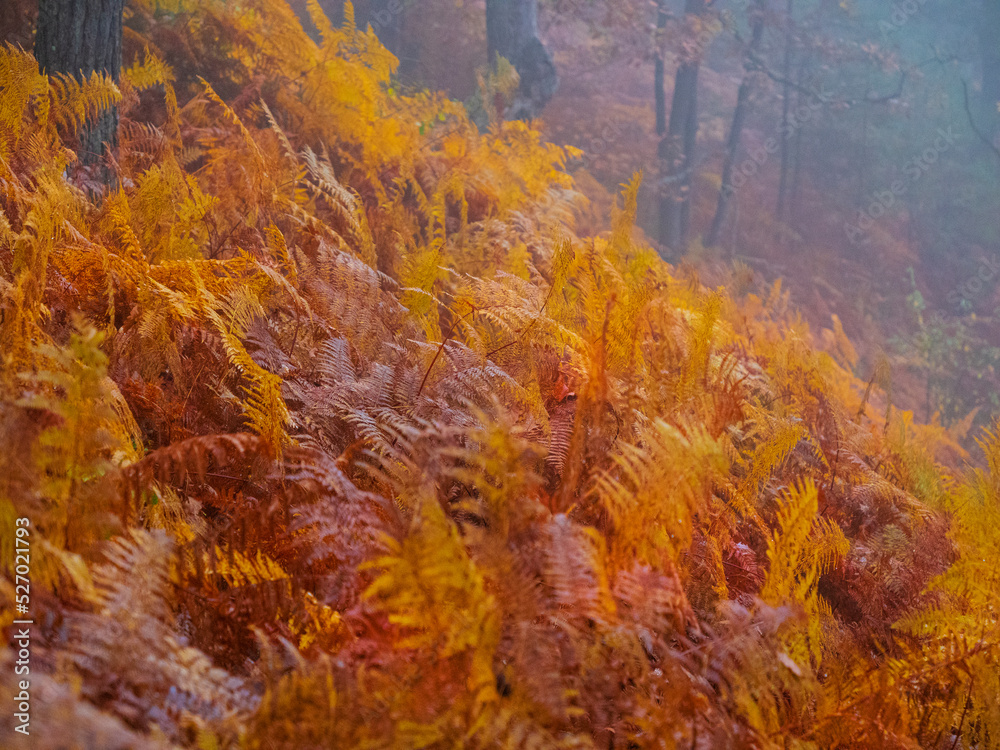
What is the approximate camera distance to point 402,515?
4.39 feet

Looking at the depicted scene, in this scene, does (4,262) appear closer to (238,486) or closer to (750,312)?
(238,486)

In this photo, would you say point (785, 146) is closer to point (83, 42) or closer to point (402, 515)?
point (83, 42)

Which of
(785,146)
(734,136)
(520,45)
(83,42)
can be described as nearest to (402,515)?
(83,42)

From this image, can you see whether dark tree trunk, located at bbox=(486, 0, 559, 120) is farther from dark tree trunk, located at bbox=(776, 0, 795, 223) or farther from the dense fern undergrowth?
dark tree trunk, located at bbox=(776, 0, 795, 223)

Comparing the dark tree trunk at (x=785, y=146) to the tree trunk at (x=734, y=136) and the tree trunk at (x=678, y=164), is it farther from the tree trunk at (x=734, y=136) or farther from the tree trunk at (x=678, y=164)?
the tree trunk at (x=678, y=164)

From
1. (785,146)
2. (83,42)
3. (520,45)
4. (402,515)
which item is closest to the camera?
(402,515)

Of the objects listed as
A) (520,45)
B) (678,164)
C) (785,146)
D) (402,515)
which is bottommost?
(678,164)

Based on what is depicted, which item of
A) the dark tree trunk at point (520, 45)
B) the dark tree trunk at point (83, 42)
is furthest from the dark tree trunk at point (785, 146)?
the dark tree trunk at point (83, 42)

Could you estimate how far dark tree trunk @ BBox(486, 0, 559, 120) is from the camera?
9.23 meters

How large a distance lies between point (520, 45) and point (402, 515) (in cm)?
955

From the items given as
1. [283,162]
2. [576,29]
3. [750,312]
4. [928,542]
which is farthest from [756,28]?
[928,542]

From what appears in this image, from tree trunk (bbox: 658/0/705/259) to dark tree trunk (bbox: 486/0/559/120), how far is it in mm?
3562

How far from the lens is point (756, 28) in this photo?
12.0m

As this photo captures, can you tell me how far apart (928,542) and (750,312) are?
3529 millimetres
